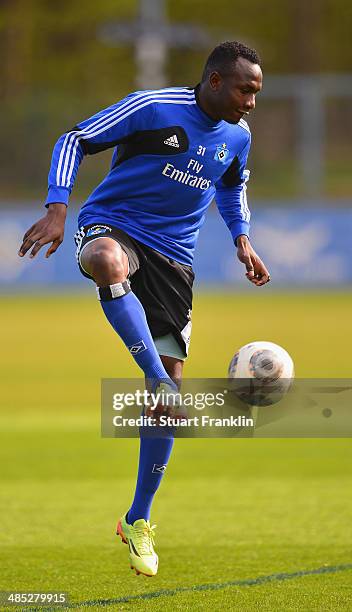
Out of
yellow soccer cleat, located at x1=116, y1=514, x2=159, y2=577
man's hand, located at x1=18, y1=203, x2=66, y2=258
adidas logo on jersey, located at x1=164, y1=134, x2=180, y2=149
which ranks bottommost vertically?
yellow soccer cleat, located at x1=116, y1=514, x2=159, y2=577

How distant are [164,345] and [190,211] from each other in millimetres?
685

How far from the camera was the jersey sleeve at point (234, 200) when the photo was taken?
21.7 ft

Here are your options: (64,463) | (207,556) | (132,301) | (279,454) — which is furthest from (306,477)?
(132,301)

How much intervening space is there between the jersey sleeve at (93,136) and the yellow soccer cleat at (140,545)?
177 cm

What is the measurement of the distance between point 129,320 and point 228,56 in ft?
4.35

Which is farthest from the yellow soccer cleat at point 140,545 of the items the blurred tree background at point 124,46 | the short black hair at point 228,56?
the blurred tree background at point 124,46

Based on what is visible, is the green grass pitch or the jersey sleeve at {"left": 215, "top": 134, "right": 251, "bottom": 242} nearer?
the green grass pitch

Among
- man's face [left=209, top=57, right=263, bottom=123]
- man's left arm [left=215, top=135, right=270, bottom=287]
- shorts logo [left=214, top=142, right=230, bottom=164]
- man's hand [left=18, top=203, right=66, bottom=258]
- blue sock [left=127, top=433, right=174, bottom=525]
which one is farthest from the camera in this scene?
man's left arm [left=215, top=135, right=270, bottom=287]

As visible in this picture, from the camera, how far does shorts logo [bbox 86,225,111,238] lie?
5.80 metres

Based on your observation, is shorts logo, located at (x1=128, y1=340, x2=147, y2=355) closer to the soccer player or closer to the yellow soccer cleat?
the soccer player

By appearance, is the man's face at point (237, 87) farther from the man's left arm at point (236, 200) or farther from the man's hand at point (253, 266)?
the man's hand at point (253, 266)

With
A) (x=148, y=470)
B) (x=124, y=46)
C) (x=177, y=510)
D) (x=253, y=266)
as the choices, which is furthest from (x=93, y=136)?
(x=124, y=46)

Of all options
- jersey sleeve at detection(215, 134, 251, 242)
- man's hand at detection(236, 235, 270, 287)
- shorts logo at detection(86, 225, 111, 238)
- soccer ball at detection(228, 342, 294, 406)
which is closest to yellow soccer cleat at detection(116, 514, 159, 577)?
soccer ball at detection(228, 342, 294, 406)

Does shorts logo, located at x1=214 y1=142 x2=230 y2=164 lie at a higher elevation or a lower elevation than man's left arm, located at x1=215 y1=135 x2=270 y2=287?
higher
